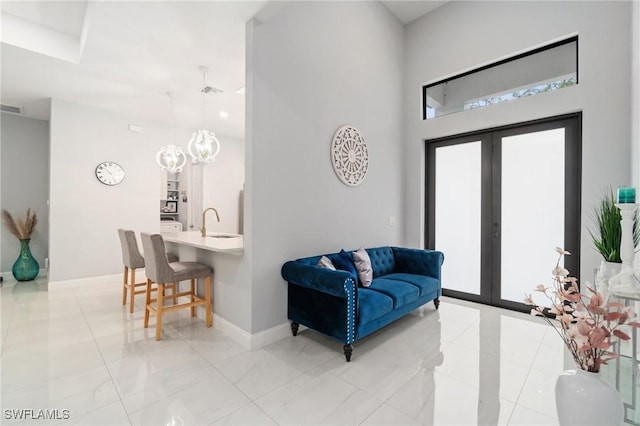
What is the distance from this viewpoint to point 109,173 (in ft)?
17.1

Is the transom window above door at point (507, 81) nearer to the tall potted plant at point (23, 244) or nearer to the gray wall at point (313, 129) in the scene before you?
the gray wall at point (313, 129)

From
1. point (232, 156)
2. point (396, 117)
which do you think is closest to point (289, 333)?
point (396, 117)

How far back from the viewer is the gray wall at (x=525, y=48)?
9.70 feet

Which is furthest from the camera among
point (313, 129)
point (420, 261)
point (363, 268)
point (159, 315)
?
point (420, 261)

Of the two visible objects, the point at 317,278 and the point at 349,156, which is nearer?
the point at 317,278

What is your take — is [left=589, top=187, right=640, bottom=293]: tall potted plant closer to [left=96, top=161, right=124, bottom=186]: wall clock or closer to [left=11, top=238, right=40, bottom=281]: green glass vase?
[left=96, top=161, right=124, bottom=186]: wall clock

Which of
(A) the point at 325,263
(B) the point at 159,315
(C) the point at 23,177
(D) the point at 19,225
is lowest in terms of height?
(B) the point at 159,315

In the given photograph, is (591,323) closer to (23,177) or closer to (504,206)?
(504,206)

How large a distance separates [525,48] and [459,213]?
7.45ft

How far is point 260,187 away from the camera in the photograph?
2707mm

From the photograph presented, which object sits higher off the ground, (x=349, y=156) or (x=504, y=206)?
(x=349, y=156)

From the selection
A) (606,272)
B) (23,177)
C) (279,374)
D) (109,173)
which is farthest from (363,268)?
(23,177)

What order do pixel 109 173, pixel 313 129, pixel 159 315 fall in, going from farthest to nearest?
pixel 109 173 < pixel 313 129 < pixel 159 315

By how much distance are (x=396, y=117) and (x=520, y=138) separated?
1.74 meters
